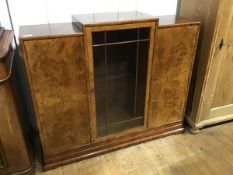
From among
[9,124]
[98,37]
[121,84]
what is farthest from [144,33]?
[9,124]

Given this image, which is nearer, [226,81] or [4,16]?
[4,16]

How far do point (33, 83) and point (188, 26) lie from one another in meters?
1.10

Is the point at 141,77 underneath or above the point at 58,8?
underneath

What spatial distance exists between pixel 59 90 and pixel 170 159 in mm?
1018

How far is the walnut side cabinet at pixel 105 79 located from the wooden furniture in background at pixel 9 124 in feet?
0.36

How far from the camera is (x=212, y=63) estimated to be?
1641 mm

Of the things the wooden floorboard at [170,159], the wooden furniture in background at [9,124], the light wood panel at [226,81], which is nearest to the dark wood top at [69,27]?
the wooden furniture in background at [9,124]

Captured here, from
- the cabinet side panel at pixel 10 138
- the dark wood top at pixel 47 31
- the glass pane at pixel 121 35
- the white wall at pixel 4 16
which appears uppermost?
the white wall at pixel 4 16

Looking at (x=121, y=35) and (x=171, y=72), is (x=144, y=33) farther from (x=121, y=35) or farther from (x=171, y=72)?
(x=171, y=72)

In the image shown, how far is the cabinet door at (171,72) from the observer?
1.49 meters

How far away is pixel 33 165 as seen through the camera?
1582 mm

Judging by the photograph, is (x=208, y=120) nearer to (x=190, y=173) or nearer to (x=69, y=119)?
(x=190, y=173)

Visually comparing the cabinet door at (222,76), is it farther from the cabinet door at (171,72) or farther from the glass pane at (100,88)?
the glass pane at (100,88)

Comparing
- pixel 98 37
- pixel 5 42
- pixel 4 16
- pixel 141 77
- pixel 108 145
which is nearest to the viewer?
pixel 5 42
